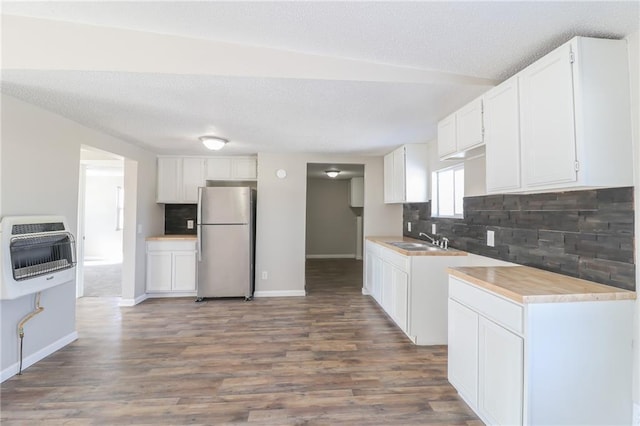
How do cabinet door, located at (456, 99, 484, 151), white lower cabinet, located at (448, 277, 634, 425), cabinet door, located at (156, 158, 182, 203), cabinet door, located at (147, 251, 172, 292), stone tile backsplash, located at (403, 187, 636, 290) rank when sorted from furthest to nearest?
cabinet door, located at (156, 158, 182, 203) < cabinet door, located at (147, 251, 172, 292) < cabinet door, located at (456, 99, 484, 151) < stone tile backsplash, located at (403, 187, 636, 290) < white lower cabinet, located at (448, 277, 634, 425)

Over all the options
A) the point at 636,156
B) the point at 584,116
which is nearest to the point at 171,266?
the point at 584,116

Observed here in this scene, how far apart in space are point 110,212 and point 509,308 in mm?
9434

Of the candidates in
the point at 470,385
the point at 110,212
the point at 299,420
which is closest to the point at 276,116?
the point at 299,420

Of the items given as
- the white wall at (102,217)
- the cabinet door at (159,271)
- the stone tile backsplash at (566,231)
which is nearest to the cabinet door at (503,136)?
the stone tile backsplash at (566,231)

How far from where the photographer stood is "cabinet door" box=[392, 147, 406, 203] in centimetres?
377

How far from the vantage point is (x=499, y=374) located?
1546mm

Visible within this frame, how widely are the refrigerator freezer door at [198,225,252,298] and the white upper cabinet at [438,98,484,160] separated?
2.83 metres

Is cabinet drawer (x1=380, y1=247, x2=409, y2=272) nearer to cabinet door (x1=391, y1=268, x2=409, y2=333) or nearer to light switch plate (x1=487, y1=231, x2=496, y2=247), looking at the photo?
cabinet door (x1=391, y1=268, x2=409, y2=333)

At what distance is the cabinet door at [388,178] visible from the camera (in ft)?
13.8

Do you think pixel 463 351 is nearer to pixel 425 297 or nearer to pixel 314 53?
pixel 425 297

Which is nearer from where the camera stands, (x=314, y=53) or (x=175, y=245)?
(x=314, y=53)

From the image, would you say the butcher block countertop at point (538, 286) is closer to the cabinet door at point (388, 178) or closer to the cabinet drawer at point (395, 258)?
the cabinet drawer at point (395, 258)

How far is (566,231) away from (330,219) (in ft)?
21.4

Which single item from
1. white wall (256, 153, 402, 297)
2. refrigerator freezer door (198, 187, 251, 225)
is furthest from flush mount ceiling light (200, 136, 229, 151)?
white wall (256, 153, 402, 297)
